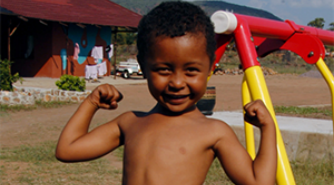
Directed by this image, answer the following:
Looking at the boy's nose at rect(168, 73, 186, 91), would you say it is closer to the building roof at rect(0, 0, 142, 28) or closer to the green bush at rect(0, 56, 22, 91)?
the green bush at rect(0, 56, 22, 91)

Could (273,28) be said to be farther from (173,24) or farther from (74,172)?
(74,172)

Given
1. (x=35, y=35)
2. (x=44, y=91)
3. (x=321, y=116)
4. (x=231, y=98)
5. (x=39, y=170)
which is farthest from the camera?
(x=35, y=35)

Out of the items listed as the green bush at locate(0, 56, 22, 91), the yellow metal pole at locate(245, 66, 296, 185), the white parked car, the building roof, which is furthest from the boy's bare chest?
the white parked car

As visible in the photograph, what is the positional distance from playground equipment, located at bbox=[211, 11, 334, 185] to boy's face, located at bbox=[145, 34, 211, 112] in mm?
578

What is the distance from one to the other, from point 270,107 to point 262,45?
1.42 meters

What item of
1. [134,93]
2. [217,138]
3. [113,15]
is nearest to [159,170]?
[217,138]

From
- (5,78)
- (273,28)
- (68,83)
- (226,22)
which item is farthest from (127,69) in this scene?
(226,22)

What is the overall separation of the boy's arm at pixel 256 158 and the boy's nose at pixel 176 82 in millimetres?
249

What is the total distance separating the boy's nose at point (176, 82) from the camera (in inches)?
49.5

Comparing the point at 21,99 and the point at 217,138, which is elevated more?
the point at 217,138

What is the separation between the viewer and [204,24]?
1341mm

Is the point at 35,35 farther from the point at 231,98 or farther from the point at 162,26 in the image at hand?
the point at 162,26

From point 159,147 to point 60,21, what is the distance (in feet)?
46.8

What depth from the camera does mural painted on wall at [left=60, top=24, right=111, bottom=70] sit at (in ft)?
53.4
